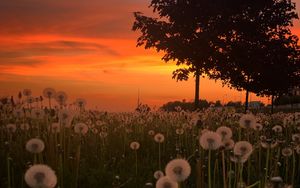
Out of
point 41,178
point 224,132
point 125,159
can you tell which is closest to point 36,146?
point 41,178

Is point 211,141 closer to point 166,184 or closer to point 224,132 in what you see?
point 224,132

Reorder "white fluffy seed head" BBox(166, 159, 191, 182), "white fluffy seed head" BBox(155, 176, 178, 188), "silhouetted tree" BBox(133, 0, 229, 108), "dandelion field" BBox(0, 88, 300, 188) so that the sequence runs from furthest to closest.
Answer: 1. "silhouetted tree" BBox(133, 0, 229, 108)
2. "dandelion field" BBox(0, 88, 300, 188)
3. "white fluffy seed head" BBox(166, 159, 191, 182)
4. "white fluffy seed head" BBox(155, 176, 178, 188)

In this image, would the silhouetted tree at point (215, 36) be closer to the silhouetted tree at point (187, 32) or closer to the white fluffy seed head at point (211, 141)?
the silhouetted tree at point (187, 32)

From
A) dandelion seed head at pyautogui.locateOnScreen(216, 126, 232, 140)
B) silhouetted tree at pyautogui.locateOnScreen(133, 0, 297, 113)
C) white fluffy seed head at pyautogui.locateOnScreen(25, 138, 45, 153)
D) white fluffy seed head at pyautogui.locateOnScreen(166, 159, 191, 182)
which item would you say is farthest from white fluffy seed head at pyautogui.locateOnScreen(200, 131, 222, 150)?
silhouetted tree at pyautogui.locateOnScreen(133, 0, 297, 113)

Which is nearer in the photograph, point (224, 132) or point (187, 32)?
point (224, 132)

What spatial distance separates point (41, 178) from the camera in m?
3.26

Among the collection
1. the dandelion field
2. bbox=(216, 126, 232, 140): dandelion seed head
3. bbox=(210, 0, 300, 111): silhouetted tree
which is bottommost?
the dandelion field

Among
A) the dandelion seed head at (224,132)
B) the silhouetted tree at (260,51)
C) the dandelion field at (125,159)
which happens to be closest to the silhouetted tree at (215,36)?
the silhouetted tree at (260,51)

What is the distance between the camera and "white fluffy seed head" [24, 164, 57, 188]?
127 inches

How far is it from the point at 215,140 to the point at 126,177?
271 centimetres

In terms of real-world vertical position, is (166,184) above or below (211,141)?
below

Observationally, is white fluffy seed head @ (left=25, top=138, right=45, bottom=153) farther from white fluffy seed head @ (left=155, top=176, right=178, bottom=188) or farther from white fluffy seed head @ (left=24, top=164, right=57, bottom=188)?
white fluffy seed head @ (left=155, top=176, right=178, bottom=188)

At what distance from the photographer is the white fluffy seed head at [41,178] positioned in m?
3.24

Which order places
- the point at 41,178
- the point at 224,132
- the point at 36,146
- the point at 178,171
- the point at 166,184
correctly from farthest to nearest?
1. the point at 224,132
2. the point at 36,146
3. the point at 178,171
4. the point at 166,184
5. the point at 41,178
